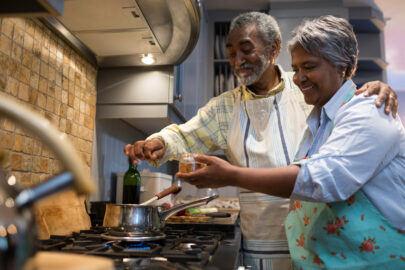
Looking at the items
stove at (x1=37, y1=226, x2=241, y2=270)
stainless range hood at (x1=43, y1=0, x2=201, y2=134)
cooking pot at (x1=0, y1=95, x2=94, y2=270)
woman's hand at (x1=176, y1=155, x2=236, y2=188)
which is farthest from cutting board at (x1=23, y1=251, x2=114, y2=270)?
stainless range hood at (x1=43, y1=0, x2=201, y2=134)

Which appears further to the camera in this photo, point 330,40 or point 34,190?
point 330,40

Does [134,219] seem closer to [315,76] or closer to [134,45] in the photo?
[315,76]

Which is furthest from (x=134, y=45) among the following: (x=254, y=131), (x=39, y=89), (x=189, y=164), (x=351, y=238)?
(x=351, y=238)

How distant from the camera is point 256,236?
1.25 metres

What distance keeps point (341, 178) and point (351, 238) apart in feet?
0.53

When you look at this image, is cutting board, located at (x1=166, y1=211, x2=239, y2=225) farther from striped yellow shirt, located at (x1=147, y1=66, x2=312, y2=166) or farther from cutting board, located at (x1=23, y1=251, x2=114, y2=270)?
cutting board, located at (x1=23, y1=251, x2=114, y2=270)

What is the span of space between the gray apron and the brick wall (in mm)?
636

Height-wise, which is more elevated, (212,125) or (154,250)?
(212,125)

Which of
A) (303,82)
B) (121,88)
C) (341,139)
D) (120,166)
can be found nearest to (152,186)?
(120,166)

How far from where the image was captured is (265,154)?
1278 millimetres

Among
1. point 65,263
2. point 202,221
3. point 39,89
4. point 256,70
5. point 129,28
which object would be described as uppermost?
point 129,28

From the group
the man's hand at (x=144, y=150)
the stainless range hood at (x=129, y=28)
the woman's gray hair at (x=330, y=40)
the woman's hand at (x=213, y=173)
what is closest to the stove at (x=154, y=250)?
the woman's hand at (x=213, y=173)

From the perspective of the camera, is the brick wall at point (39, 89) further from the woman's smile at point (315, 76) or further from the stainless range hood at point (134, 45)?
the woman's smile at point (315, 76)

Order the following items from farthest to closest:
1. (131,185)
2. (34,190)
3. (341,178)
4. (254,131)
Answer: (131,185) < (254,131) < (341,178) < (34,190)
